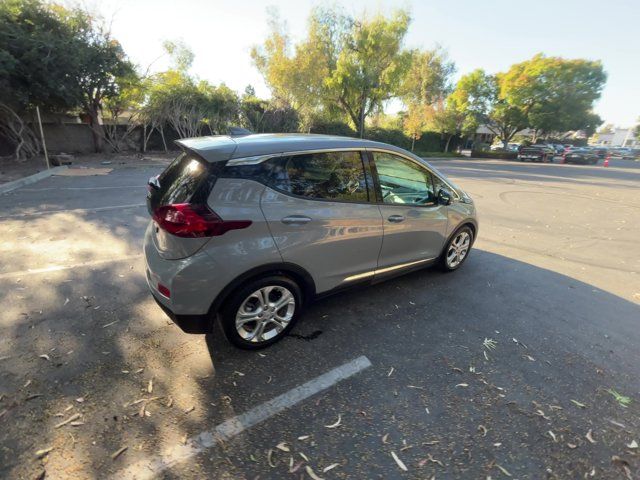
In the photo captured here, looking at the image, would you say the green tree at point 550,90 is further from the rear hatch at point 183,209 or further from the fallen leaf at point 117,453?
the fallen leaf at point 117,453

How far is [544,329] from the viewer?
11.0 ft

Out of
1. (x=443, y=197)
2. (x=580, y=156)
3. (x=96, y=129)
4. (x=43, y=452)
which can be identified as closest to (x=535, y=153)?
(x=580, y=156)

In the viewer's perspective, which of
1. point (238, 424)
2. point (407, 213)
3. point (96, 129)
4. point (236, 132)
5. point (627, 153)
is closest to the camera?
point (238, 424)

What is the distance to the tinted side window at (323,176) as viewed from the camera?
2674 millimetres

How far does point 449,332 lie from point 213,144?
2.81 meters

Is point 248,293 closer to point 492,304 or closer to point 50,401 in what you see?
point 50,401

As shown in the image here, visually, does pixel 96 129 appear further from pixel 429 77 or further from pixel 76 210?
pixel 429 77

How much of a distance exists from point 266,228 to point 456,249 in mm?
2984

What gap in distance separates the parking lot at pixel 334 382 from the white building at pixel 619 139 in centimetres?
10993

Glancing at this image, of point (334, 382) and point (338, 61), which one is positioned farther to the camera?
point (338, 61)

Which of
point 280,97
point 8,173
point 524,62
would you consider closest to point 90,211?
point 8,173

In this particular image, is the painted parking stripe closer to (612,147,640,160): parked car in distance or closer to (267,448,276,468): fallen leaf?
(267,448,276,468): fallen leaf

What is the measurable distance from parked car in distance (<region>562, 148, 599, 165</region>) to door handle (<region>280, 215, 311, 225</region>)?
4076 cm

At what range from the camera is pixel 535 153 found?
32656mm
